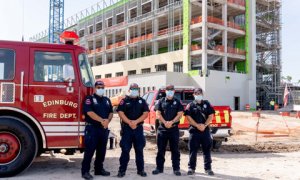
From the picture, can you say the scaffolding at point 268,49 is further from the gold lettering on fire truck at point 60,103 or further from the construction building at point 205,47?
the gold lettering on fire truck at point 60,103

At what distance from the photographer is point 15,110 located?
6.49m

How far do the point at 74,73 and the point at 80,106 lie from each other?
705 millimetres

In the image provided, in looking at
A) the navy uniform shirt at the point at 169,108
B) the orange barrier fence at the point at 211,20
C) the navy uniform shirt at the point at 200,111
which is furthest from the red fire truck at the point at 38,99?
the orange barrier fence at the point at 211,20

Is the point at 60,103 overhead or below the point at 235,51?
below

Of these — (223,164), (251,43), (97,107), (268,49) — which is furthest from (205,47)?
(97,107)

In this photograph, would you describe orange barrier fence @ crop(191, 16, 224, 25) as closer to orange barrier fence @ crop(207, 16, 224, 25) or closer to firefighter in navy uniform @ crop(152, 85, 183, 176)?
orange barrier fence @ crop(207, 16, 224, 25)

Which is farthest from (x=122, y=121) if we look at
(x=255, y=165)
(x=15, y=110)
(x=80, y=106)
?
(x=255, y=165)

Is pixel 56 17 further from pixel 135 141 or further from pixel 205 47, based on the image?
pixel 135 141

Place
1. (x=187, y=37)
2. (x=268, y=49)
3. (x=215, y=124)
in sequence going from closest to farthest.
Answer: (x=215, y=124) → (x=187, y=37) → (x=268, y=49)

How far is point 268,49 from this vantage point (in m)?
49.4

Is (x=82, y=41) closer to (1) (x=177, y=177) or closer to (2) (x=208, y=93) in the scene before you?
(2) (x=208, y=93)

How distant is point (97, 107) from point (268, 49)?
155ft

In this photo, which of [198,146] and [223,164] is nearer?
[198,146]

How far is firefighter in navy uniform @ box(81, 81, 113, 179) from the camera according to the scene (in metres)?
Answer: 6.57
